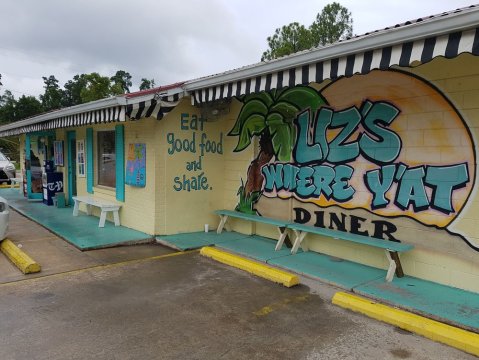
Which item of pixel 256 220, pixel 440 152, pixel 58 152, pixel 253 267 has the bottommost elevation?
pixel 253 267

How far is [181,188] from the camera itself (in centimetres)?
751

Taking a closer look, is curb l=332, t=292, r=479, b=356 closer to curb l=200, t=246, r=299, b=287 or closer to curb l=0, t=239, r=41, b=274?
curb l=200, t=246, r=299, b=287

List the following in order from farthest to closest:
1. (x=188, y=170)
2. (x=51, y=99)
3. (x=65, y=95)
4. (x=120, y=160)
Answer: (x=65, y=95) < (x=51, y=99) < (x=120, y=160) < (x=188, y=170)

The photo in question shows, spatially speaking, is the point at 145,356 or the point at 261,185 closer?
the point at 145,356

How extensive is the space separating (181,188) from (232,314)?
3.72m

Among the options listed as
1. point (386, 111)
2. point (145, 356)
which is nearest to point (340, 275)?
point (386, 111)

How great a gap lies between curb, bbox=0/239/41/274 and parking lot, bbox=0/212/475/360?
0.14 m

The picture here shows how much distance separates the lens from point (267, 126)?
282 inches

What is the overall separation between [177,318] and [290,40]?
26971mm

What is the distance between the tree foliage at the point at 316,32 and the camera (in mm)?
→ 27328

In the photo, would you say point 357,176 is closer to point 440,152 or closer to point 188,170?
point 440,152

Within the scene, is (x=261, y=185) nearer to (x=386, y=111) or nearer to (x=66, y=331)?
(x=386, y=111)

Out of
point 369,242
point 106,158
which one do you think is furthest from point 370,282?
point 106,158

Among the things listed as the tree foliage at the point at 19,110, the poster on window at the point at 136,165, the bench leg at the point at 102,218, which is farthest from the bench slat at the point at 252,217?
the tree foliage at the point at 19,110
